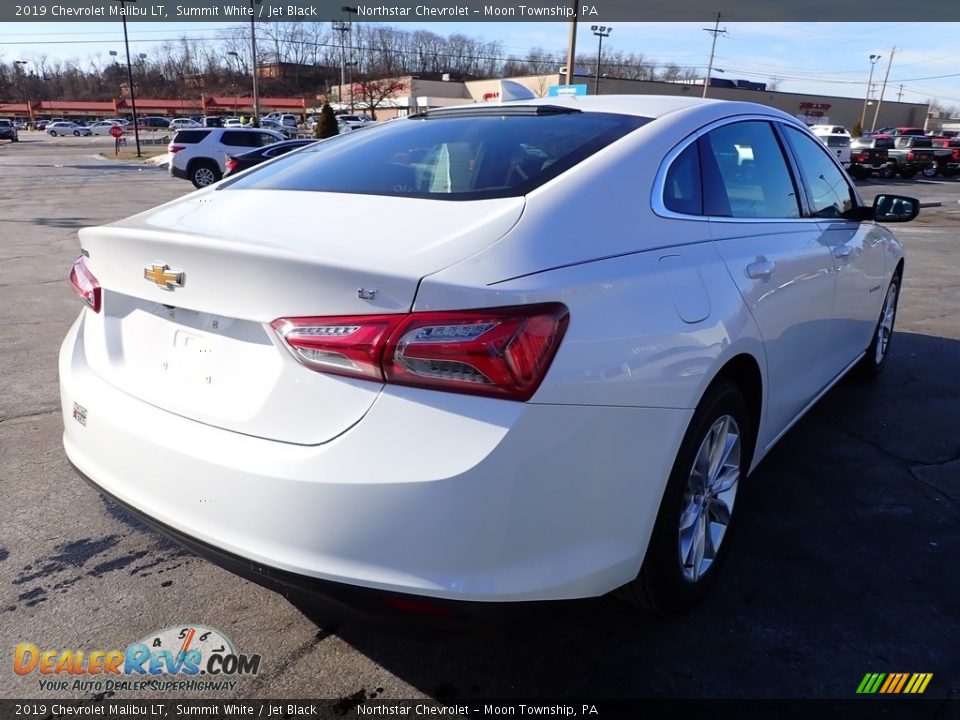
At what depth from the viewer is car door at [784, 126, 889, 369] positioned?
11.4 feet

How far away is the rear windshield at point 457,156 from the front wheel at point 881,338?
3110 millimetres

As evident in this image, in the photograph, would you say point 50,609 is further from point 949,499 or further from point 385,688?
point 949,499

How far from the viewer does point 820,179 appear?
12.0ft

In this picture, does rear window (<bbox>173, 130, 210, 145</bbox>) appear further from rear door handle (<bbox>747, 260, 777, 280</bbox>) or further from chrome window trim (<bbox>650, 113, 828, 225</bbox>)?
rear door handle (<bbox>747, 260, 777, 280</bbox>)

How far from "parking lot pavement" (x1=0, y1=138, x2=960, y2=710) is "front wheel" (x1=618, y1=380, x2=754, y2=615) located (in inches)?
6.4

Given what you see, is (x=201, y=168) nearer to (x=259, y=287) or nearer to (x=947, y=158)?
(x=259, y=287)

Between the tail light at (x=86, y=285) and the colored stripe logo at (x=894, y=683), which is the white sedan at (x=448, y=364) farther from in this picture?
the colored stripe logo at (x=894, y=683)

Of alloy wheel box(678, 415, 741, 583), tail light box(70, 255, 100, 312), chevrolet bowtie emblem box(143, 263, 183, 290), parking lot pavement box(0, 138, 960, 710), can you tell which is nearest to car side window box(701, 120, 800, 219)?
alloy wheel box(678, 415, 741, 583)

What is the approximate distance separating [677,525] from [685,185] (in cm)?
112

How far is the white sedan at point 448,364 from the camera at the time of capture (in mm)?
1667

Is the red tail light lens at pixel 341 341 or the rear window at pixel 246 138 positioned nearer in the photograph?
the red tail light lens at pixel 341 341

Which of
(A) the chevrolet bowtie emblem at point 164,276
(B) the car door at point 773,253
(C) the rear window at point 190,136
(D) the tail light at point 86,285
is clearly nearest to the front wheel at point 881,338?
(B) the car door at point 773,253

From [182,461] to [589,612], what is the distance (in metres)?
1.47

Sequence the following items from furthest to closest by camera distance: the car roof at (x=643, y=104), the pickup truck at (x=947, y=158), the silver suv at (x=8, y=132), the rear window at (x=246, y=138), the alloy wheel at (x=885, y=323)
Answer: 1. the silver suv at (x=8, y=132)
2. the pickup truck at (x=947, y=158)
3. the rear window at (x=246, y=138)
4. the alloy wheel at (x=885, y=323)
5. the car roof at (x=643, y=104)
